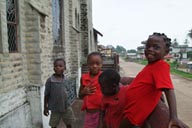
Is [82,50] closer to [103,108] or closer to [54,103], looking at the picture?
[54,103]

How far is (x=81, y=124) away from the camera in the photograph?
7.00 meters

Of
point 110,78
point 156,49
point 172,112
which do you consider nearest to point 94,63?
point 110,78

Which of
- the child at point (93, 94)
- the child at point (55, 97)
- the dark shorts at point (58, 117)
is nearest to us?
the child at point (93, 94)

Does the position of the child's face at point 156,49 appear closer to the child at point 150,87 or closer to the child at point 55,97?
the child at point 150,87

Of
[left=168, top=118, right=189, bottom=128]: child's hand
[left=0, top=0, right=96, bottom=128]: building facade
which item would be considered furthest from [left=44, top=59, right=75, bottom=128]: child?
[left=168, top=118, right=189, bottom=128]: child's hand

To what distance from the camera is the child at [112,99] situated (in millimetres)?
1968

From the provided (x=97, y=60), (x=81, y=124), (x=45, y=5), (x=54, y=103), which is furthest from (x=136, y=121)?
(x=45, y=5)

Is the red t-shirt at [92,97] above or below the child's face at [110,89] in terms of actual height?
below

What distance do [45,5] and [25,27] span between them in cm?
139

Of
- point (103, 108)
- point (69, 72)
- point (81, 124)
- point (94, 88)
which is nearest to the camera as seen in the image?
point (103, 108)

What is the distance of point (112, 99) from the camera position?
80.4 inches

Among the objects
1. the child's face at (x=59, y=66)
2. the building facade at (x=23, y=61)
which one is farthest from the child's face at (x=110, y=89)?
the building facade at (x=23, y=61)

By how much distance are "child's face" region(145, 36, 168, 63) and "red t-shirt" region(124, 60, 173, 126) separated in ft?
0.12

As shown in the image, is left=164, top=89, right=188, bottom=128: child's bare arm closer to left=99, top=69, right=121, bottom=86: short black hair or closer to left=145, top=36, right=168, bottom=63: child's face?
left=145, top=36, right=168, bottom=63: child's face
